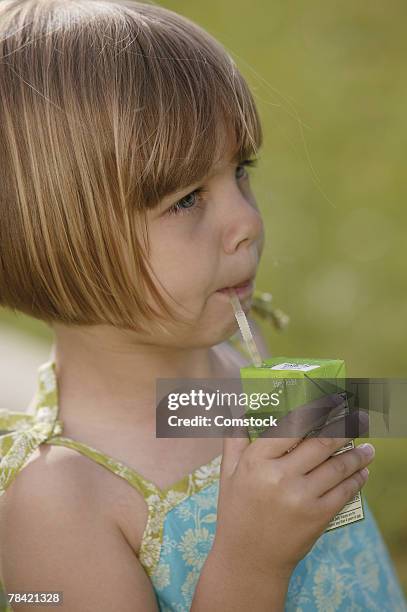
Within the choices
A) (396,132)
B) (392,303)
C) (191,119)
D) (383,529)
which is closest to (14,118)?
(191,119)

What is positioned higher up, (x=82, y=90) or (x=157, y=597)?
(x=82, y=90)

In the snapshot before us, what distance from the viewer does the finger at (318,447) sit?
916 mm

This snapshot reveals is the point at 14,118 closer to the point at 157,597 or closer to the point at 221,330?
the point at 221,330

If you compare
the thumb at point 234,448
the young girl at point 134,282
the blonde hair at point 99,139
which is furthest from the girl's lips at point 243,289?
the thumb at point 234,448

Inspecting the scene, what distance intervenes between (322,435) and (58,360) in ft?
1.64

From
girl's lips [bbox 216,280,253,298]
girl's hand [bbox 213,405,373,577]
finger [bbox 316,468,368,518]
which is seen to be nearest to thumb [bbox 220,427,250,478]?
girl's hand [bbox 213,405,373,577]

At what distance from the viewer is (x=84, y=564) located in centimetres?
100

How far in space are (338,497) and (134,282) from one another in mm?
379

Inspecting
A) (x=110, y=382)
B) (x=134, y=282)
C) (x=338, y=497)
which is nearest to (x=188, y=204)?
(x=134, y=282)

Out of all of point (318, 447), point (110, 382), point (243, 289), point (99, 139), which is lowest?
point (318, 447)

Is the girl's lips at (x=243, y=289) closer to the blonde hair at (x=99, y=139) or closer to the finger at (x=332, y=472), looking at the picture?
the blonde hair at (x=99, y=139)

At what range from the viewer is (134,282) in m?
1.05

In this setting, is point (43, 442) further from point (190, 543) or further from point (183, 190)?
point (183, 190)

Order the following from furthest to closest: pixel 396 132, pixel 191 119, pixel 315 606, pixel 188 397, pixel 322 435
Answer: pixel 396 132 → pixel 188 397 → pixel 315 606 → pixel 191 119 → pixel 322 435
